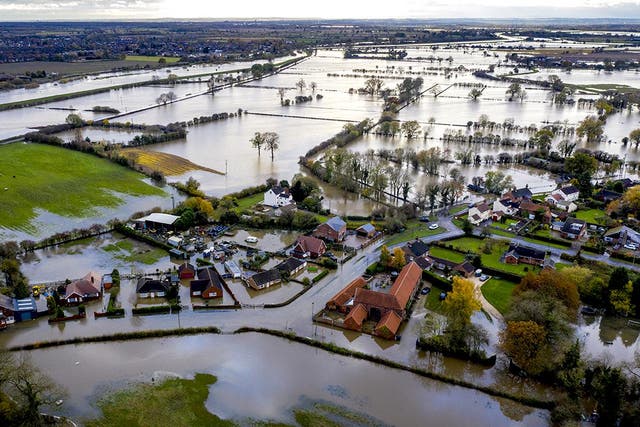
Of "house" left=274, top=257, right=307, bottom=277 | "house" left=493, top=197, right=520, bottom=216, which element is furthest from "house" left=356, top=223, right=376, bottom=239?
"house" left=493, top=197, right=520, bottom=216

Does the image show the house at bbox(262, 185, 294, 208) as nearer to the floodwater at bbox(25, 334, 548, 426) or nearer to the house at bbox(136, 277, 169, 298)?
the house at bbox(136, 277, 169, 298)

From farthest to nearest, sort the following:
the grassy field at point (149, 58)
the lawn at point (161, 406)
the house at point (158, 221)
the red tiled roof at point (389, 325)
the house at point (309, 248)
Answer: the grassy field at point (149, 58) < the house at point (158, 221) < the house at point (309, 248) < the red tiled roof at point (389, 325) < the lawn at point (161, 406)

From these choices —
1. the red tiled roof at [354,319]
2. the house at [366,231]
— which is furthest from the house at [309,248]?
the red tiled roof at [354,319]

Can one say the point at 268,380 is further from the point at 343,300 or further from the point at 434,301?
the point at 434,301

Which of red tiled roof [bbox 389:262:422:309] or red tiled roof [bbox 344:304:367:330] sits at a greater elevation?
red tiled roof [bbox 389:262:422:309]

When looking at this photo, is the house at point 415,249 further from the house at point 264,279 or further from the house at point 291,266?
the house at point 264,279

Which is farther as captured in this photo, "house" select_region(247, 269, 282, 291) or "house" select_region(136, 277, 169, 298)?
"house" select_region(247, 269, 282, 291)

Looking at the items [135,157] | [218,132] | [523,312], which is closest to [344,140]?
A: [218,132]
